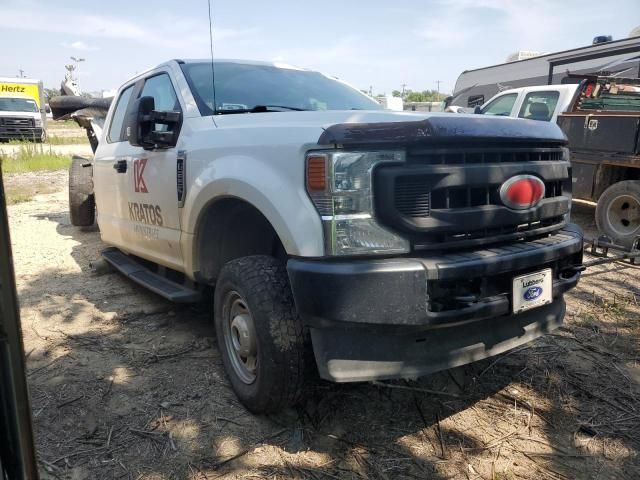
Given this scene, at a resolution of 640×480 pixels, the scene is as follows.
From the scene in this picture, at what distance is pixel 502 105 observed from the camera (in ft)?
28.2

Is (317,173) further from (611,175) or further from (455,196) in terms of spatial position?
(611,175)

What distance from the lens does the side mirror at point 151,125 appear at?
3.03 metres

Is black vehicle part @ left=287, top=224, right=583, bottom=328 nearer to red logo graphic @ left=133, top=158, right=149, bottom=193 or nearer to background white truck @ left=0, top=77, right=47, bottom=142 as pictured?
red logo graphic @ left=133, top=158, right=149, bottom=193

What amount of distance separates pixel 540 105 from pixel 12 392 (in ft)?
26.7

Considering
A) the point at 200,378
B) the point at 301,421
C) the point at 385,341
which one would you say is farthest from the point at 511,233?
the point at 200,378

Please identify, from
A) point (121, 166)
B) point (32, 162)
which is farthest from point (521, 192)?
point (32, 162)

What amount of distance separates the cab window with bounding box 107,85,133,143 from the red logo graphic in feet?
2.40

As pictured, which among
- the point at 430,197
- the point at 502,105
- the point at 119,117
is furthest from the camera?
the point at 502,105

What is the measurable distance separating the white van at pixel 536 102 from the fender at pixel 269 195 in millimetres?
5563

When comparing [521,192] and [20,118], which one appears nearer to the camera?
[521,192]

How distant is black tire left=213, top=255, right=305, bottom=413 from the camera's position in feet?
7.52

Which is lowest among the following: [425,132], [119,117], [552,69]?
[425,132]

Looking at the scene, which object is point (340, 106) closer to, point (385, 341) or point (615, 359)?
point (385, 341)

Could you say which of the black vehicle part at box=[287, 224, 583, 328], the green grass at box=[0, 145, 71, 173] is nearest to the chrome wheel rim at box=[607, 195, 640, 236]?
the black vehicle part at box=[287, 224, 583, 328]
